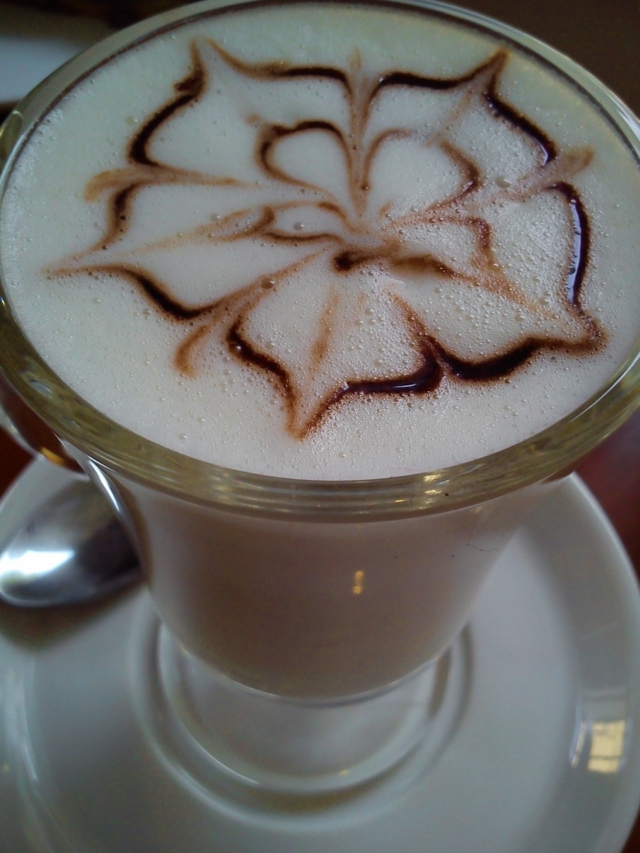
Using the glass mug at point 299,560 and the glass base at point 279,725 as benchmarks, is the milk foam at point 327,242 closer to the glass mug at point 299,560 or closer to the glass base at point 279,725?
the glass mug at point 299,560

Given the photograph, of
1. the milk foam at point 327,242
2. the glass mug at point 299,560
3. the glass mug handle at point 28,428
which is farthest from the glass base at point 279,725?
the milk foam at point 327,242

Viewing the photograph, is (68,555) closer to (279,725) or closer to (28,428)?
A: (28,428)

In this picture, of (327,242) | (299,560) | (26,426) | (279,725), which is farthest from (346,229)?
(279,725)

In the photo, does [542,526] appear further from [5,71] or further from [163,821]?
[5,71]

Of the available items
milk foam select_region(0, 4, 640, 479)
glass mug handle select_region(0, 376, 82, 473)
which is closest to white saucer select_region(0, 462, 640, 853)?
glass mug handle select_region(0, 376, 82, 473)

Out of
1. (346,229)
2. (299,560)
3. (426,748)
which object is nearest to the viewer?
(299,560)
